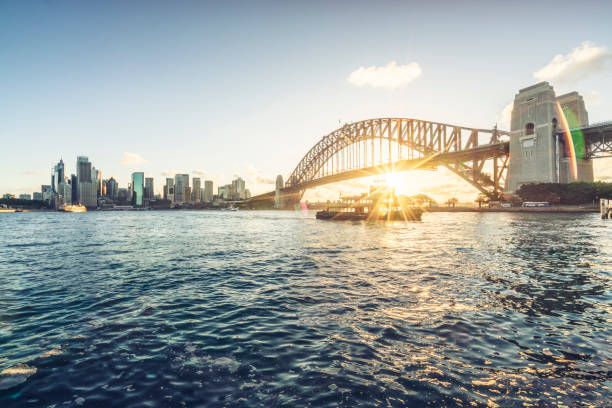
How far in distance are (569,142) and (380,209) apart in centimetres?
4128

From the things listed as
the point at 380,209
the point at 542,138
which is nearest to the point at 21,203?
the point at 380,209

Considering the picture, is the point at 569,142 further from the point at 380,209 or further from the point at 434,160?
the point at 380,209

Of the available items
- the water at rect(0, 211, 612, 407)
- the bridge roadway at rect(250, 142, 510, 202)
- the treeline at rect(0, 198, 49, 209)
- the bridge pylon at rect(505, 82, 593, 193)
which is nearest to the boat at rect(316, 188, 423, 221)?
the bridge roadway at rect(250, 142, 510, 202)

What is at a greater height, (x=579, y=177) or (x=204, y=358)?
(x=579, y=177)

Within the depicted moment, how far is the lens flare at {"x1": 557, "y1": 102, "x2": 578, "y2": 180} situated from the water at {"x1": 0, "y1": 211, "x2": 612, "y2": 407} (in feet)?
204

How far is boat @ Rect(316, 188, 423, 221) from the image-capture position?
52.2m

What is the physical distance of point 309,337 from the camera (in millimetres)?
6055

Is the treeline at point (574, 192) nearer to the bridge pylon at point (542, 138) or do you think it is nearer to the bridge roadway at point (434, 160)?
the bridge pylon at point (542, 138)

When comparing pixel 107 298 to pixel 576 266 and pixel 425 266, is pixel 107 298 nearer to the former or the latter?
pixel 425 266

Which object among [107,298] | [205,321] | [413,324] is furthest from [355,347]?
[107,298]

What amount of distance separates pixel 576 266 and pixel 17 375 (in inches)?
714

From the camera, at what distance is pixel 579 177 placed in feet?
201

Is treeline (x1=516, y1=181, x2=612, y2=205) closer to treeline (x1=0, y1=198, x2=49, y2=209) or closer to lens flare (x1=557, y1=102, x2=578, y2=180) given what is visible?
lens flare (x1=557, y1=102, x2=578, y2=180)

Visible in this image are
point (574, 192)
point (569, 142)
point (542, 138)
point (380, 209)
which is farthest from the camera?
point (542, 138)
